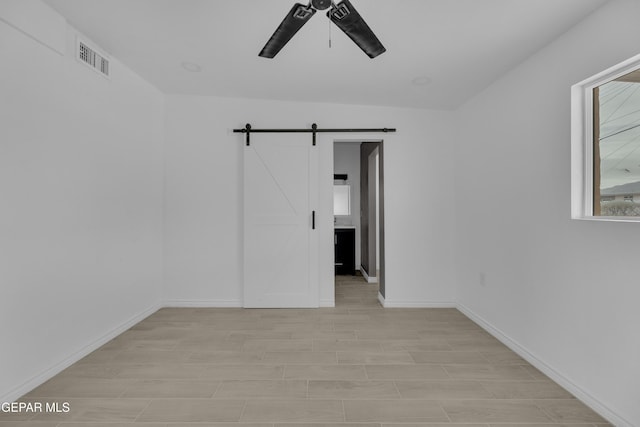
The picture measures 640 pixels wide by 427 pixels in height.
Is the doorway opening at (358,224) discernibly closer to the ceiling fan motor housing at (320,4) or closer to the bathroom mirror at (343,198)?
the bathroom mirror at (343,198)

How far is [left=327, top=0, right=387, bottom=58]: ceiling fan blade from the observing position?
1536mm

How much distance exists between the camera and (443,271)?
3.93 metres

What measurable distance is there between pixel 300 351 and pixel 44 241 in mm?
2070

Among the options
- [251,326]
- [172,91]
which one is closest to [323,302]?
[251,326]

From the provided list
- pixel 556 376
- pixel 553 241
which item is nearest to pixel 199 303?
pixel 556 376

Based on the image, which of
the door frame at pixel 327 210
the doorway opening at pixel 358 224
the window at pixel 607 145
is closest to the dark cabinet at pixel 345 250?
the doorway opening at pixel 358 224

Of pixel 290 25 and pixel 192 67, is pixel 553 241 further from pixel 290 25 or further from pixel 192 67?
pixel 192 67

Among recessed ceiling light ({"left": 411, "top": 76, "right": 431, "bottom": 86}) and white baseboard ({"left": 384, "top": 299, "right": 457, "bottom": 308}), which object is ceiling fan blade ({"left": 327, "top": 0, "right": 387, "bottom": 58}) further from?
white baseboard ({"left": 384, "top": 299, "right": 457, "bottom": 308})

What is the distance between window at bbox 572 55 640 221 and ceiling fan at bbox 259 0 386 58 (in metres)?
1.45

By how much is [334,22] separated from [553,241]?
2.13 m

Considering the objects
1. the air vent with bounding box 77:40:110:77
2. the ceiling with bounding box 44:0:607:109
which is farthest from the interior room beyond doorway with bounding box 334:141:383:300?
the air vent with bounding box 77:40:110:77

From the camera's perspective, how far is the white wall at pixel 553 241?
5.87ft

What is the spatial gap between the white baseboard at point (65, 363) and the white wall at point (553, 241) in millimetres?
3572

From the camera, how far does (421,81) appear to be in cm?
317
